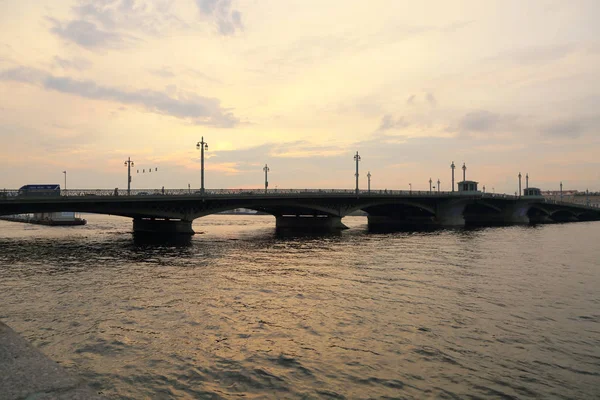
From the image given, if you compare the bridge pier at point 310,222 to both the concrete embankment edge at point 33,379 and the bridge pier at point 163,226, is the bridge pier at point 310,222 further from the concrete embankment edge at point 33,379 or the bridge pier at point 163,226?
the concrete embankment edge at point 33,379

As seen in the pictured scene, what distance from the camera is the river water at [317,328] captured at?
432 inches

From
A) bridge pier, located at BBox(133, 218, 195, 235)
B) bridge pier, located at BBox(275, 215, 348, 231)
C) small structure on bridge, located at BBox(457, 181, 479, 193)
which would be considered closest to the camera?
bridge pier, located at BBox(133, 218, 195, 235)

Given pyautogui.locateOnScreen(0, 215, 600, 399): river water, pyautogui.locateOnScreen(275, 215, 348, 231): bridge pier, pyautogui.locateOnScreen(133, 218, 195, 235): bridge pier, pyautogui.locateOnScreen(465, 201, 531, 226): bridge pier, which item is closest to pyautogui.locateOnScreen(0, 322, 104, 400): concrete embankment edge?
pyautogui.locateOnScreen(0, 215, 600, 399): river water

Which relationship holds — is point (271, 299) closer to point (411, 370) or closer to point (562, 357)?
point (411, 370)

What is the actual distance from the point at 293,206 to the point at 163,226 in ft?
70.9

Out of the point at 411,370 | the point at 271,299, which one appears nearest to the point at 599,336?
the point at 411,370

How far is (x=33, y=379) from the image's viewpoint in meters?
8.60

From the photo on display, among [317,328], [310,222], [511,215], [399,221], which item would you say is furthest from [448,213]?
[317,328]

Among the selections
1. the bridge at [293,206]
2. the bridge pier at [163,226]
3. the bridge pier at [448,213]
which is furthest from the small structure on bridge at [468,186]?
the bridge pier at [163,226]

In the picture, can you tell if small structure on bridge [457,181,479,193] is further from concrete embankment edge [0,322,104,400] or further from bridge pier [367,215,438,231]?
concrete embankment edge [0,322,104,400]

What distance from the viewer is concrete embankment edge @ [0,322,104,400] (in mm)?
7844

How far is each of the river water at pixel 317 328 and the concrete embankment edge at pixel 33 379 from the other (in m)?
1.58

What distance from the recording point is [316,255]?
132 feet

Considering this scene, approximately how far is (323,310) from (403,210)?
90.1 metres
